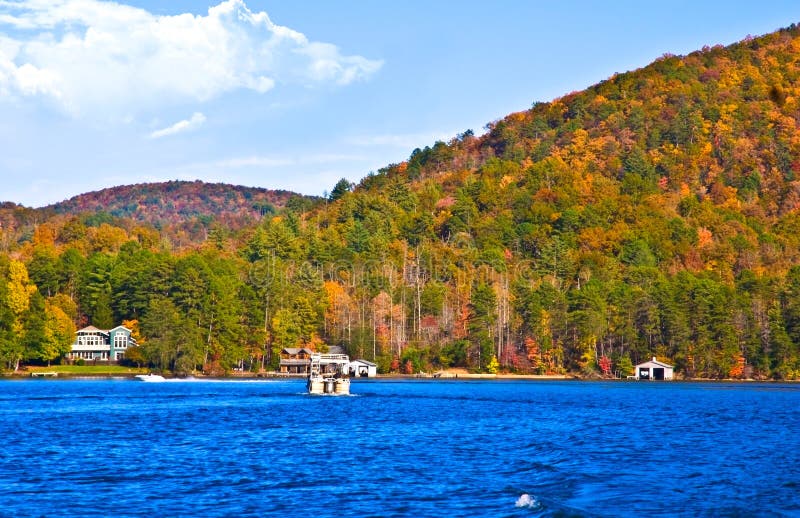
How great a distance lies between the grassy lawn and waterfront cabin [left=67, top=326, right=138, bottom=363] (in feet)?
15.2

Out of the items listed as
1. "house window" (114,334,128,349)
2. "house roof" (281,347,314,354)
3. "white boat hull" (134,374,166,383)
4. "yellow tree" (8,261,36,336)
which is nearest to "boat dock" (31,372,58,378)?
"yellow tree" (8,261,36,336)

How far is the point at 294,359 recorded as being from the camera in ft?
528

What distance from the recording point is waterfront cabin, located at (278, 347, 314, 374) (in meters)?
160

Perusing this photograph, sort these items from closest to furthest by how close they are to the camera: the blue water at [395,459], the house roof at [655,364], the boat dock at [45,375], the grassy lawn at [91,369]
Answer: the blue water at [395,459]
the boat dock at [45,375]
the grassy lawn at [91,369]
the house roof at [655,364]

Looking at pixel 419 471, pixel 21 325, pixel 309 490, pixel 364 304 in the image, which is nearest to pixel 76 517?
pixel 309 490

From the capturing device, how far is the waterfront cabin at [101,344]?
519 feet

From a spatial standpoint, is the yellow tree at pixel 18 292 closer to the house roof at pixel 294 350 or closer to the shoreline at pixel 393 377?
the shoreline at pixel 393 377

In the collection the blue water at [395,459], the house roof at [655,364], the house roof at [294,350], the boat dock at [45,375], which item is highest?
the house roof at [294,350]

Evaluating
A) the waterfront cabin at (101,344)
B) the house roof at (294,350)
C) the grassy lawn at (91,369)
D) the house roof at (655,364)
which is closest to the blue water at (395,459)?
the grassy lawn at (91,369)

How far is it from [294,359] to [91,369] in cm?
3081

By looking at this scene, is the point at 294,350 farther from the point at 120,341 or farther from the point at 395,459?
the point at 395,459

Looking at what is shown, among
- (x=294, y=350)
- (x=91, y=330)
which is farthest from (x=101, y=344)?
(x=294, y=350)

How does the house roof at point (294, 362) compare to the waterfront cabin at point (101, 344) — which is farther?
the house roof at point (294, 362)

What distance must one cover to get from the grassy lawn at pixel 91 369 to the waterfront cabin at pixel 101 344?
463 cm
